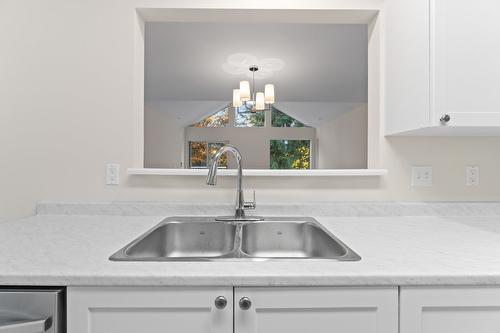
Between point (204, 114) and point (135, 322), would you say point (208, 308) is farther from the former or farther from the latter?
point (204, 114)

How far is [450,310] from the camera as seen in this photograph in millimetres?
792

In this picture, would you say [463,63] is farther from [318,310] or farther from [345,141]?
[345,141]

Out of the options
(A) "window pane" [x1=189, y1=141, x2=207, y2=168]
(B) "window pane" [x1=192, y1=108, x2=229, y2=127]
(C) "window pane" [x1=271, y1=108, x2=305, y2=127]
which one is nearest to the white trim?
(B) "window pane" [x1=192, y1=108, x2=229, y2=127]

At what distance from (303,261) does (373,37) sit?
4.36 feet

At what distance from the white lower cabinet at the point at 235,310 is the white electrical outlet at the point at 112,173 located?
873 mm

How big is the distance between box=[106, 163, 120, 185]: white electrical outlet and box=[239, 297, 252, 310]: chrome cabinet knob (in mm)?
1065

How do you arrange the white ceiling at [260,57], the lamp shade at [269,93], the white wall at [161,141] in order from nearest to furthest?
the white ceiling at [260,57]
the lamp shade at [269,93]
the white wall at [161,141]

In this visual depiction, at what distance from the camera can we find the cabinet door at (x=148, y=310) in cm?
77

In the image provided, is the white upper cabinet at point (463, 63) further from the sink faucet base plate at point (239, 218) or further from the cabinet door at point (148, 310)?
the cabinet door at point (148, 310)

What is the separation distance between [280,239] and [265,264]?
582mm

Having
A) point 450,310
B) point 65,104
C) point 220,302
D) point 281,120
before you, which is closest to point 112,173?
point 65,104

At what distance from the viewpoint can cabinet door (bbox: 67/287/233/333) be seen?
2.52ft

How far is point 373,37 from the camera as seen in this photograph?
64.7 inches

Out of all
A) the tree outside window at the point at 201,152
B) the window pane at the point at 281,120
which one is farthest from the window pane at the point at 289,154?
the tree outside window at the point at 201,152
